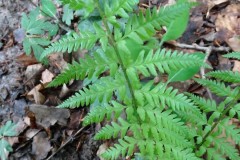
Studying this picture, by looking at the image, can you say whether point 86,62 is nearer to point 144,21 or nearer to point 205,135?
point 144,21

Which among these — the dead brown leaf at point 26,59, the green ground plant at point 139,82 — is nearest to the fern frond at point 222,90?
the green ground plant at point 139,82

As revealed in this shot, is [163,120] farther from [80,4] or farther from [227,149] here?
[80,4]

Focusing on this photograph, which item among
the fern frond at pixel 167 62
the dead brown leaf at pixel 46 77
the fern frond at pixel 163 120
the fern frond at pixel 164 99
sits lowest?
the dead brown leaf at pixel 46 77

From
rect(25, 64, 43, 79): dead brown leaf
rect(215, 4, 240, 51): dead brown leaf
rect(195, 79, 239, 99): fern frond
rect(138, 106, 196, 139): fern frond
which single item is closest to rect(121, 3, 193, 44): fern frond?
rect(138, 106, 196, 139): fern frond

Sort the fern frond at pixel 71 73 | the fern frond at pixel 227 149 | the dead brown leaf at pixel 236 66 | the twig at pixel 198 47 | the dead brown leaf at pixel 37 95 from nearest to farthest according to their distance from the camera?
1. the fern frond at pixel 71 73
2. the fern frond at pixel 227 149
3. the dead brown leaf at pixel 236 66
4. the twig at pixel 198 47
5. the dead brown leaf at pixel 37 95

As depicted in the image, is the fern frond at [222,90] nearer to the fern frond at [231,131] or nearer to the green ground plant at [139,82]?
the green ground plant at [139,82]

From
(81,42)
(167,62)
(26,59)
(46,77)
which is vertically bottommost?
(46,77)

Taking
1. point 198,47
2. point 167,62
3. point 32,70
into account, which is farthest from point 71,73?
point 32,70

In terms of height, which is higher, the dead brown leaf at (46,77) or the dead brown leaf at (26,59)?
the dead brown leaf at (26,59)
